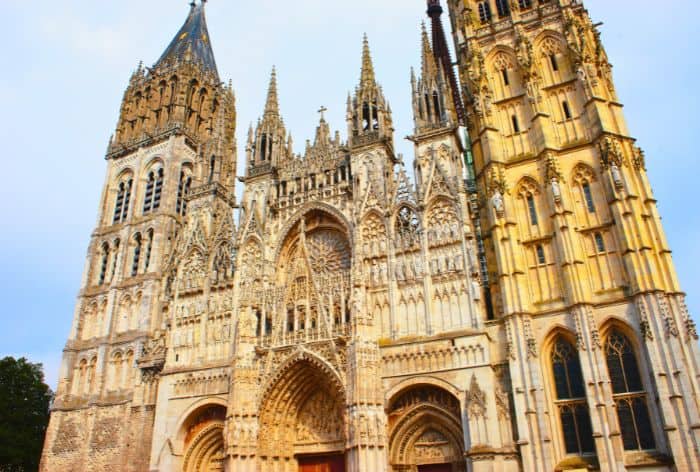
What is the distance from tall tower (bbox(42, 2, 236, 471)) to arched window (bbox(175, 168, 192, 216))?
8 centimetres

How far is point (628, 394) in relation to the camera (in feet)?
58.7

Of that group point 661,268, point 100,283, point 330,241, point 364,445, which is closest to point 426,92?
point 330,241

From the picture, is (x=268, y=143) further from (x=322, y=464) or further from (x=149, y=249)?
(x=322, y=464)

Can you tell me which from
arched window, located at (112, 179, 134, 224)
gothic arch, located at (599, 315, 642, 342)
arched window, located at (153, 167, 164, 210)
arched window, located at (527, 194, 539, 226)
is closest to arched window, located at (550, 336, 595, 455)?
gothic arch, located at (599, 315, 642, 342)

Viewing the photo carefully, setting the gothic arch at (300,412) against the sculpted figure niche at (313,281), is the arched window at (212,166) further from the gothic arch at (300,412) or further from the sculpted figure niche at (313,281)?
the gothic arch at (300,412)

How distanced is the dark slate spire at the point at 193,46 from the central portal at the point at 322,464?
29.4 meters

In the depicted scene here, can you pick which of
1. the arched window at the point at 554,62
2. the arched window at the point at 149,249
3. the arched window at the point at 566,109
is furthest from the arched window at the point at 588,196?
the arched window at the point at 149,249

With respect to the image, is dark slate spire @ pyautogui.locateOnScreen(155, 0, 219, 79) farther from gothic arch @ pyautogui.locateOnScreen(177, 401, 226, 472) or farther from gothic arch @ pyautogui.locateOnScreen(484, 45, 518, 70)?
gothic arch @ pyautogui.locateOnScreen(177, 401, 226, 472)

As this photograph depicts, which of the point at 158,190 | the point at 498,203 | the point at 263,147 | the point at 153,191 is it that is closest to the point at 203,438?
the point at 263,147

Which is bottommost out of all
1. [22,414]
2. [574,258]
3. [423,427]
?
[423,427]

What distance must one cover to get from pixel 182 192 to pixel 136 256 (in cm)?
501

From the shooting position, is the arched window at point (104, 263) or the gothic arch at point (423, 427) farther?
the arched window at point (104, 263)

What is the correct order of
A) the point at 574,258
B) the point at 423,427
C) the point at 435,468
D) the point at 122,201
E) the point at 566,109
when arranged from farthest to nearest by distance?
the point at 122,201 < the point at 566,109 < the point at 423,427 < the point at 574,258 < the point at 435,468

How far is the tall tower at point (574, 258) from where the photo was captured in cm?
1745
